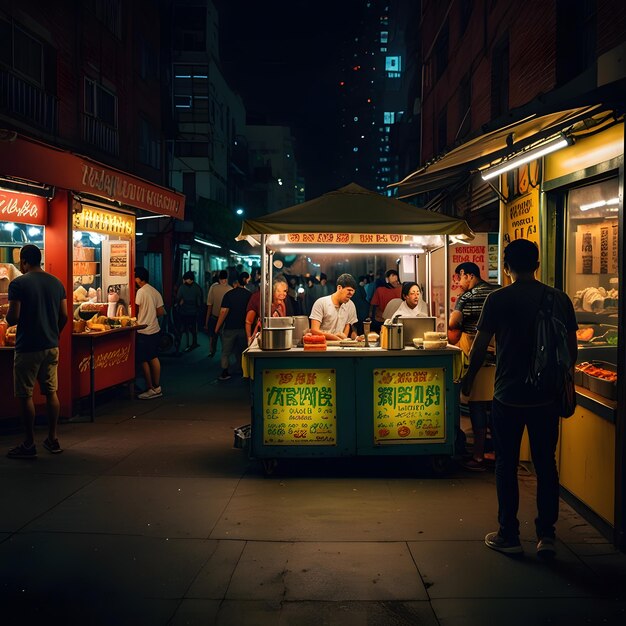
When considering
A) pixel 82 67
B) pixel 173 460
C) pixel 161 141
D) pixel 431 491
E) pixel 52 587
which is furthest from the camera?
pixel 161 141

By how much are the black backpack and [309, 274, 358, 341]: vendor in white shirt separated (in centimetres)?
414

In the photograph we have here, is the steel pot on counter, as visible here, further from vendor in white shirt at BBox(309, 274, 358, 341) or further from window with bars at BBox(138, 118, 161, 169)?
window with bars at BBox(138, 118, 161, 169)

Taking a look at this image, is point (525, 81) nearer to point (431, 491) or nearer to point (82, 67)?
point (431, 491)

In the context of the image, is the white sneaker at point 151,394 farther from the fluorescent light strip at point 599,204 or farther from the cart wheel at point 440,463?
the fluorescent light strip at point 599,204

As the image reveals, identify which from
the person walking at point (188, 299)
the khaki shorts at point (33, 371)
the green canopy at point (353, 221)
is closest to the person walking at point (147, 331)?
the khaki shorts at point (33, 371)

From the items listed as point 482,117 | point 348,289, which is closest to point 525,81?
point 482,117

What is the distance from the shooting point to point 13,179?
27.8 ft

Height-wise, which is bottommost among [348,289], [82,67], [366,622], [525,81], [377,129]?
[366,622]

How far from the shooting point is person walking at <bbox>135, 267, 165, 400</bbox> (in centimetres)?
1116

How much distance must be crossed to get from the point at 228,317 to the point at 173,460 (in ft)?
20.0

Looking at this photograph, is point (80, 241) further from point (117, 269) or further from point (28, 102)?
point (28, 102)

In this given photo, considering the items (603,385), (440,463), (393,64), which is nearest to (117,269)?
(440,463)

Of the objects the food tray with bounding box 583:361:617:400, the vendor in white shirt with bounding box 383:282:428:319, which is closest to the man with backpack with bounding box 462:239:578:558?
the food tray with bounding box 583:361:617:400

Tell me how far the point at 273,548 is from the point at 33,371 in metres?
4.14
